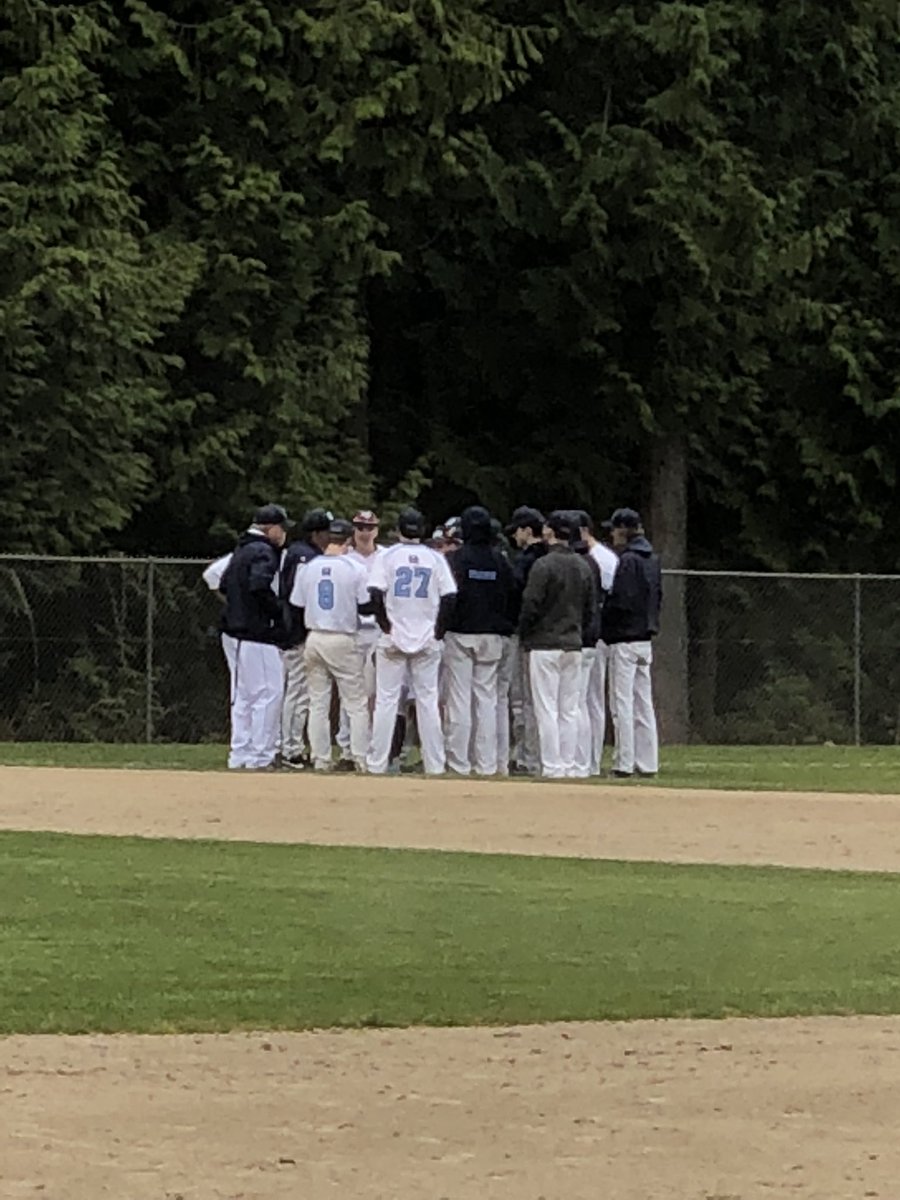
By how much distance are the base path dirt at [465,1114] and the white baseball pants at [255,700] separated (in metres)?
13.4

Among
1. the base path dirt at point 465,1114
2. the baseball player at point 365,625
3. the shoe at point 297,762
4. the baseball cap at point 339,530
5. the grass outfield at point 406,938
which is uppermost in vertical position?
the baseball cap at point 339,530

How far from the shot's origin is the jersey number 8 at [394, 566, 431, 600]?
22.7 metres

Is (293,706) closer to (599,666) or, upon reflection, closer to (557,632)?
(599,666)

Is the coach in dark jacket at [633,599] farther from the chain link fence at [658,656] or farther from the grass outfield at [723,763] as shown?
the chain link fence at [658,656]

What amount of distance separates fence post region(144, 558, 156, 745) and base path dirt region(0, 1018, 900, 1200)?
65.0 ft

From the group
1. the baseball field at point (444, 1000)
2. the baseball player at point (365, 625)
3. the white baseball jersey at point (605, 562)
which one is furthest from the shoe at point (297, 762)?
the baseball field at point (444, 1000)

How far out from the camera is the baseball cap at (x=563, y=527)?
23172mm

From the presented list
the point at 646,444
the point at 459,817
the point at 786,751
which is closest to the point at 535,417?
the point at 646,444

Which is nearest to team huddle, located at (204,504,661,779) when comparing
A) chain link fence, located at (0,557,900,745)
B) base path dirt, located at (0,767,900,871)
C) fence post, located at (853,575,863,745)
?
base path dirt, located at (0,767,900,871)

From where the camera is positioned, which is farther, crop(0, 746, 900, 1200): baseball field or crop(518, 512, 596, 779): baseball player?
crop(518, 512, 596, 779): baseball player

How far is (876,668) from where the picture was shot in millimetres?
32812

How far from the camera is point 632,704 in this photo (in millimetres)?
23734

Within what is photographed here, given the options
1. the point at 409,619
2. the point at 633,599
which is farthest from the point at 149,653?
the point at 633,599

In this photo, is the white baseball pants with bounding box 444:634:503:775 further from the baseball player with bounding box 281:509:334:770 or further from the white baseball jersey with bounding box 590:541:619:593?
the baseball player with bounding box 281:509:334:770
